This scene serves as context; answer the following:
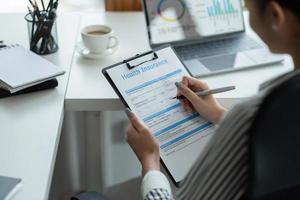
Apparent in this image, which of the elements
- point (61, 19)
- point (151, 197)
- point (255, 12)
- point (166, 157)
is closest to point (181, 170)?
point (166, 157)

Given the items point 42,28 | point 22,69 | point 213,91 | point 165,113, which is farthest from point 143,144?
point 42,28

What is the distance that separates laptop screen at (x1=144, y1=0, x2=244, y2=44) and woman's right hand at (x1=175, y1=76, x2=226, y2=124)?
11.3 inches

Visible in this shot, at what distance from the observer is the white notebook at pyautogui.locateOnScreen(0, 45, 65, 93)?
4.03 feet

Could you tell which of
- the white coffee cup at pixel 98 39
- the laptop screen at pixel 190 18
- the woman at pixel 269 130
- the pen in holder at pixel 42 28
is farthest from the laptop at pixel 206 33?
the woman at pixel 269 130

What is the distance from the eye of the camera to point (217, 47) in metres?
1.52

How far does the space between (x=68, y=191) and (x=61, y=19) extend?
627 millimetres

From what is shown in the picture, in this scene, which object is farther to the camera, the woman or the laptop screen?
the laptop screen

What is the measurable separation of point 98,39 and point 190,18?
30cm

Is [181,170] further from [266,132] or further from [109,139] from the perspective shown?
[109,139]

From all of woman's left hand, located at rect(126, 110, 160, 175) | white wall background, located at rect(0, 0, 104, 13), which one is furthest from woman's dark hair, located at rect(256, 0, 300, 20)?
white wall background, located at rect(0, 0, 104, 13)

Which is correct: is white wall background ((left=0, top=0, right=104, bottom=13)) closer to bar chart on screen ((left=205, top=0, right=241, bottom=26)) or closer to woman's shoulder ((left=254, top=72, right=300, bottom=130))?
bar chart on screen ((left=205, top=0, right=241, bottom=26))

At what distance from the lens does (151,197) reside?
1.03 m

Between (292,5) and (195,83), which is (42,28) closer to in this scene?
(195,83)

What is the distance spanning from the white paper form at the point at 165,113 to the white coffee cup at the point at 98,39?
7.7 inches
